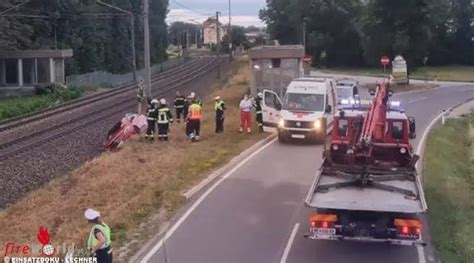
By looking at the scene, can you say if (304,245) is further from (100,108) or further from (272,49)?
(100,108)

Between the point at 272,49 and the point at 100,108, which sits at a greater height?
the point at 272,49

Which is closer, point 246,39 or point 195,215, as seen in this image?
point 195,215

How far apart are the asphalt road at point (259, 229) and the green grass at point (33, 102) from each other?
2358 cm

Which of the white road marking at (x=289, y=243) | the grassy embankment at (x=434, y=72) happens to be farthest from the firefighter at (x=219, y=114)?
the grassy embankment at (x=434, y=72)

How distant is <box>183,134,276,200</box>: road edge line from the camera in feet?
65.4

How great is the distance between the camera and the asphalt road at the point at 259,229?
48.2 feet

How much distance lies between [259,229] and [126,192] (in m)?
4.81

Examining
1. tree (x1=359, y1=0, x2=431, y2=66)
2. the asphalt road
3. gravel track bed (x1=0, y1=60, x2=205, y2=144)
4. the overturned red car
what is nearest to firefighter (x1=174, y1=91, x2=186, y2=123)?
the overturned red car

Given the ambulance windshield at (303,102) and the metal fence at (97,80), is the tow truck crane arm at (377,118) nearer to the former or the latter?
the ambulance windshield at (303,102)

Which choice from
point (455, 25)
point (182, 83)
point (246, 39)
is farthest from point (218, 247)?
point (246, 39)

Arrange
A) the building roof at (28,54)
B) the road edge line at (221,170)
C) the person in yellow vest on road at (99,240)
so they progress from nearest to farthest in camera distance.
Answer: the person in yellow vest on road at (99,240) < the road edge line at (221,170) < the building roof at (28,54)

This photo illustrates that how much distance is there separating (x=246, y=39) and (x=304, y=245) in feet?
449

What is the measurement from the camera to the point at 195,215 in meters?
17.6

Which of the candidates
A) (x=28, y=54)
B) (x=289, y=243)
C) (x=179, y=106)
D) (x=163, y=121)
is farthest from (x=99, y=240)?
(x=28, y=54)
